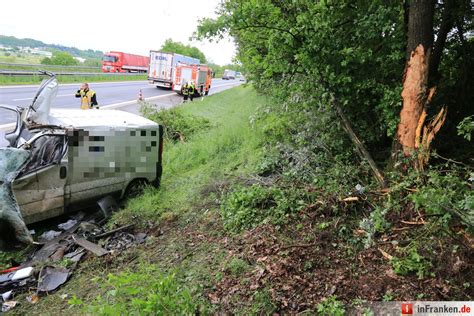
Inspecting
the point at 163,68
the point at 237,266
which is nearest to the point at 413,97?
the point at 237,266

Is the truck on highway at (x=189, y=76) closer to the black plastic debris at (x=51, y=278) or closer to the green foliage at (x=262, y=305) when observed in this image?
the black plastic debris at (x=51, y=278)

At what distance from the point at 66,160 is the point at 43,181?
0.46 meters

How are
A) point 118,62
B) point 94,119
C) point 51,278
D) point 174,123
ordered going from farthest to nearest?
1. point 118,62
2. point 174,123
3. point 94,119
4. point 51,278

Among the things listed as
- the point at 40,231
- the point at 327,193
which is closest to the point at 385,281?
the point at 327,193

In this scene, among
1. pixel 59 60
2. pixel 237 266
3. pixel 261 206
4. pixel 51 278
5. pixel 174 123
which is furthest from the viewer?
pixel 59 60

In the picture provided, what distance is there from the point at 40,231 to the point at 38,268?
1222mm

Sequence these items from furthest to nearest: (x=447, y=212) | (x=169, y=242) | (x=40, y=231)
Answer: (x=40, y=231) → (x=169, y=242) → (x=447, y=212)

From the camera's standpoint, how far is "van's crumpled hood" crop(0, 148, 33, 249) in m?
4.58

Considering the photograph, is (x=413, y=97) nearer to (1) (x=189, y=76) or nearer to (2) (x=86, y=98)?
(2) (x=86, y=98)

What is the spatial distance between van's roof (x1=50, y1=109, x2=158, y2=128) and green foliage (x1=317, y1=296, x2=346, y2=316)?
4681mm

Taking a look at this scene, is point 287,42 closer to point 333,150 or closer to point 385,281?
point 333,150

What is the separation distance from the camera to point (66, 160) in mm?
5430

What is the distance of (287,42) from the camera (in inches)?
179

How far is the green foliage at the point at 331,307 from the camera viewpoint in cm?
279
